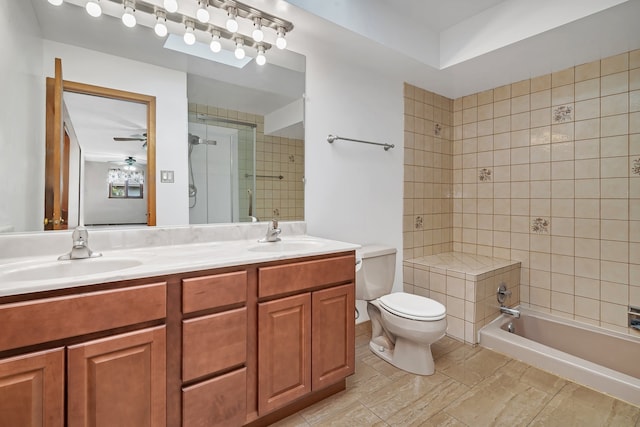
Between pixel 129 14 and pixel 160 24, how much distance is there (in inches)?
5.3

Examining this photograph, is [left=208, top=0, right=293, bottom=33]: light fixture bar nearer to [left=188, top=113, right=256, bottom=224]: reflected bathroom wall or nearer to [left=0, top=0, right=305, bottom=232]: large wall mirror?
[left=0, top=0, right=305, bottom=232]: large wall mirror

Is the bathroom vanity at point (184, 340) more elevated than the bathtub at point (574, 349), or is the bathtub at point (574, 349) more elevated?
the bathroom vanity at point (184, 340)

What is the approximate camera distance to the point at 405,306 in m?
1.85

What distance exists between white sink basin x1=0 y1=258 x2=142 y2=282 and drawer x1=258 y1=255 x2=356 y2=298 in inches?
20.4

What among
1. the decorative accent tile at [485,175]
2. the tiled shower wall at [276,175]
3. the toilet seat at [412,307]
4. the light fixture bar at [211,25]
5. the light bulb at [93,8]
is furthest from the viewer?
the decorative accent tile at [485,175]

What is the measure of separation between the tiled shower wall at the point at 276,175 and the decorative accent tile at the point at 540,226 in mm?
2021

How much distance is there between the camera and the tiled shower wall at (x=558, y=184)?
210 cm

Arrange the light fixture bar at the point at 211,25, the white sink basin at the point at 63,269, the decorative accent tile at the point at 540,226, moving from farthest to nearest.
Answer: the decorative accent tile at the point at 540,226, the light fixture bar at the point at 211,25, the white sink basin at the point at 63,269

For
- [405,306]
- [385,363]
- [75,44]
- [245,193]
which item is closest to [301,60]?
[245,193]

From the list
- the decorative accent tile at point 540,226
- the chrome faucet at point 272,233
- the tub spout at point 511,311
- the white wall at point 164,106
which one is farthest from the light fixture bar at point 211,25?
the tub spout at point 511,311

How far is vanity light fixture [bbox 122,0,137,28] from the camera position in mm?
1422

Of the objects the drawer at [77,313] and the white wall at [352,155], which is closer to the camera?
the drawer at [77,313]

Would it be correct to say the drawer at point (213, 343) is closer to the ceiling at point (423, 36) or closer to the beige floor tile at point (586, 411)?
the ceiling at point (423, 36)

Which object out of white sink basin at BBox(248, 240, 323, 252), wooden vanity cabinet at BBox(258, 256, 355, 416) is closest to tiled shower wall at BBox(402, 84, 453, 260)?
white sink basin at BBox(248, 240, 323, 252)
